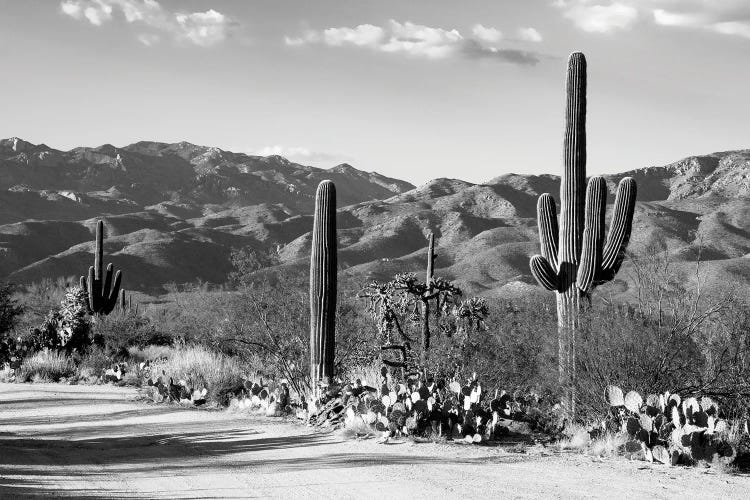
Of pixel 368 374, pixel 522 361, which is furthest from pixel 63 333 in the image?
pixel 522 361

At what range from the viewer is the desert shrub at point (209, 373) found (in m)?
16.6

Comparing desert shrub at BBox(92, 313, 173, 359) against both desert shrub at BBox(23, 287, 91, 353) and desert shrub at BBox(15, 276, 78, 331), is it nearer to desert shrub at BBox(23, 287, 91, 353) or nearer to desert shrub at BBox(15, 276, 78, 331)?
desert shrub at BBox(23, 287, 91, 353)

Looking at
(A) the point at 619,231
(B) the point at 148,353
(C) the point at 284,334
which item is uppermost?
(A) the point at 619,231

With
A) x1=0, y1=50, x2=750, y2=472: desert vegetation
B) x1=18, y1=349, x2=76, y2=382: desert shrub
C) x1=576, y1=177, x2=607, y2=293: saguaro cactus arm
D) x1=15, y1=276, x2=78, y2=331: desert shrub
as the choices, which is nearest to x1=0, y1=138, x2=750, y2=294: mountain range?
x1=15, y1=276, x2=78, y2=331: desert shrub

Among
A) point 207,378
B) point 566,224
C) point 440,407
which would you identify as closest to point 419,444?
→ point 440,407

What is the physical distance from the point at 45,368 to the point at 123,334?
601cm

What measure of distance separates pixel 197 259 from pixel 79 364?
70.6 meters

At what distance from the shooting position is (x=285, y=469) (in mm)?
9898

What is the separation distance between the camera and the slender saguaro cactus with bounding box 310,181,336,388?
14914 millimetres

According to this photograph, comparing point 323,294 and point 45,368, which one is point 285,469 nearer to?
point 323,294

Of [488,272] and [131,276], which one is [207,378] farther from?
[131,276]

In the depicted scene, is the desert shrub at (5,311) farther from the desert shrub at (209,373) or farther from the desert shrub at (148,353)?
the desert shrub at (148,353)

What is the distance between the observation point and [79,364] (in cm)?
2352

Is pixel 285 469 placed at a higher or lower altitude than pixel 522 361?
lower
